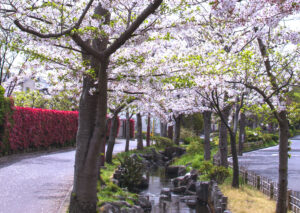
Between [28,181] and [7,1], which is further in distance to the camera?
[28,181]

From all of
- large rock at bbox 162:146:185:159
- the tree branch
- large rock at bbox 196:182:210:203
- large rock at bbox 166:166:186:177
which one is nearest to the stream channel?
large rock at bbox 196:182:210:203

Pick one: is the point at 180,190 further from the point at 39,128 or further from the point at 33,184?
the point at 39,128

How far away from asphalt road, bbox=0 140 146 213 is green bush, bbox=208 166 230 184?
14.8 feet

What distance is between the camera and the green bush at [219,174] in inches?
442

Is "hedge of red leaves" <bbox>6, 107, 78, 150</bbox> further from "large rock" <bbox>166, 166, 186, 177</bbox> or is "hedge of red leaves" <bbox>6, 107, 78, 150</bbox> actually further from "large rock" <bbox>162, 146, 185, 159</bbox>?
"large rock" <bbox>166, 166, 186, 177</bbox>

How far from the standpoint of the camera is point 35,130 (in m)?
18.2

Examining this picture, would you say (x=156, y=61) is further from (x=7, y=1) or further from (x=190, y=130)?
(x=190, y=130)

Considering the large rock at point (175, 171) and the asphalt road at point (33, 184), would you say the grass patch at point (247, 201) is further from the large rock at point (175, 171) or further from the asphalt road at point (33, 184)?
the large rock at point (175, 171)

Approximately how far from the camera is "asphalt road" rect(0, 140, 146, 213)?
7488mm

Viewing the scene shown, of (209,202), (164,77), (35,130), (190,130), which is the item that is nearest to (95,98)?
(164,77)

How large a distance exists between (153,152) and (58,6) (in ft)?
60.5

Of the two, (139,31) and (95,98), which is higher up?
(139,31)

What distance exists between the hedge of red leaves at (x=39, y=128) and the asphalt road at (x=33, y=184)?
1.61 metres

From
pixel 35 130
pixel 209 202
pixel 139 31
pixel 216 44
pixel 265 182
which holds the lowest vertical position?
pixel 209 202
